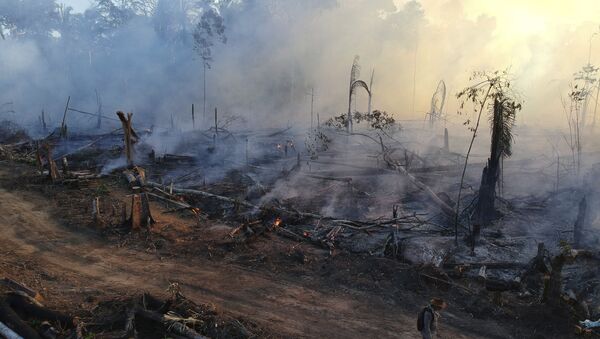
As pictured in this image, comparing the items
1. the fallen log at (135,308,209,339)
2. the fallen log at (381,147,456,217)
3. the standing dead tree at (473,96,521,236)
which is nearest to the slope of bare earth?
the fallen log at (135,308,209,339)

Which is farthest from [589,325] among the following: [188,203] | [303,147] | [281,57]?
[281,57]

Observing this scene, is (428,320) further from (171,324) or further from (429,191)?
(429,191)

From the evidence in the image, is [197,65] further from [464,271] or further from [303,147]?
[464,271]

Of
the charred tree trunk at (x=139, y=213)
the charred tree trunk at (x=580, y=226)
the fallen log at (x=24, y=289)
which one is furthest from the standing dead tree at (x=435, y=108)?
the fallen log at (x=24, y=289)

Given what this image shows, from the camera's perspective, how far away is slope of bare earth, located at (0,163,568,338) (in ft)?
24.9

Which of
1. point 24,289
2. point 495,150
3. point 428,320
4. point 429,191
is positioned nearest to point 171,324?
point 24,289

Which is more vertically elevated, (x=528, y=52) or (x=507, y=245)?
(x=528, y=52)

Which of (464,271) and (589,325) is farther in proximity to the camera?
(464,271)

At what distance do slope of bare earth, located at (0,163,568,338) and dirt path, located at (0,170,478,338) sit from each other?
18 mm

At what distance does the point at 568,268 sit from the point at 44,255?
1280 cm

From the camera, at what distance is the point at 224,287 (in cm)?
877

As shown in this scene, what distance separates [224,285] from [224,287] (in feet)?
0.34

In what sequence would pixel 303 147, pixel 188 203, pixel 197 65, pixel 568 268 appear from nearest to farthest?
pixel 568 268, pixel 188 203, pixel 303 147, pixel 197 65

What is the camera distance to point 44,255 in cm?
983
